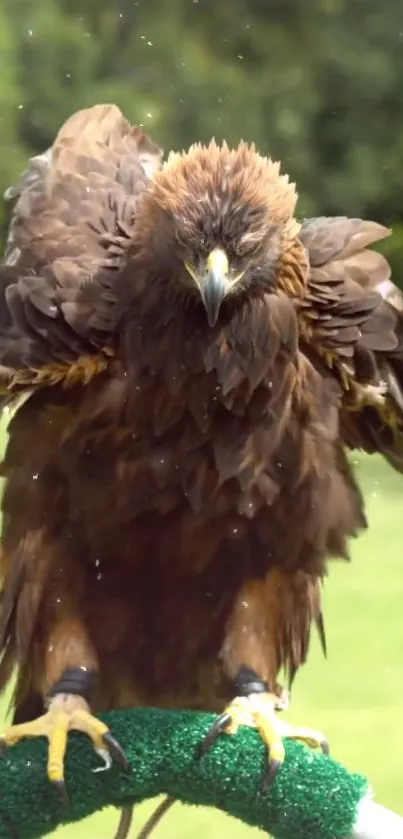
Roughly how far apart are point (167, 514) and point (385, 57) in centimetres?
623

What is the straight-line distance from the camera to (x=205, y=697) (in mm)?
1812

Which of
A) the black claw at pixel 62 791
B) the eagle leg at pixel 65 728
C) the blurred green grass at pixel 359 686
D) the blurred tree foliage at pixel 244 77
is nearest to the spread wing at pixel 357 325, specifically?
the eagle leg at pixel 65 728

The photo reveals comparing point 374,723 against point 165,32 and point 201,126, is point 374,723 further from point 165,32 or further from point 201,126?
point 165,32

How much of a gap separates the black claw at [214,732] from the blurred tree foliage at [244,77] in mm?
5476

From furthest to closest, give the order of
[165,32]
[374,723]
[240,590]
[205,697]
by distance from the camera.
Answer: [165,32], [374,723], [205,697], [240,590]

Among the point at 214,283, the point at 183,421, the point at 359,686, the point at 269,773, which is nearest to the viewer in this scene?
the point at 269,773

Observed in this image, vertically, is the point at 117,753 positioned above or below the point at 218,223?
below

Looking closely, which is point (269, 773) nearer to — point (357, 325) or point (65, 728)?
point (65, 728)

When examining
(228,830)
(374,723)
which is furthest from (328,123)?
(228,830)

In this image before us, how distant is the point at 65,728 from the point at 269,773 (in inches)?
12.7

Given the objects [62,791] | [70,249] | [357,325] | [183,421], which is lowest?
[62,791]

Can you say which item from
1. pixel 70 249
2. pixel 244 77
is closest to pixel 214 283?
pixel 70 249

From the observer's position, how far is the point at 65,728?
147 cm

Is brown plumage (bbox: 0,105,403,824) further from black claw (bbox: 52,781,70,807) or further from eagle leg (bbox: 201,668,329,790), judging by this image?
black claw (bbox: 52,781,70,807)
